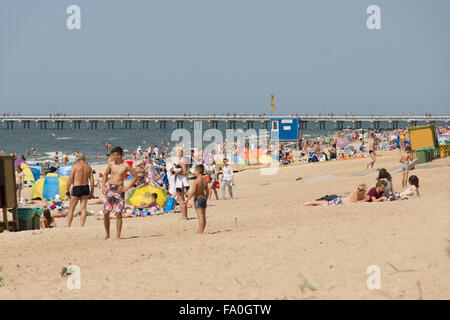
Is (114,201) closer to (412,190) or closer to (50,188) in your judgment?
(412,190)

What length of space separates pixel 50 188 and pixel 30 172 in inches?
214

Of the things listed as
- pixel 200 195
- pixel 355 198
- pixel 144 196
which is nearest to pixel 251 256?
pixel 200 195

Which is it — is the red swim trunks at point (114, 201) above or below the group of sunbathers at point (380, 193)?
above

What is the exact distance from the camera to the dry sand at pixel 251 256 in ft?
18.2

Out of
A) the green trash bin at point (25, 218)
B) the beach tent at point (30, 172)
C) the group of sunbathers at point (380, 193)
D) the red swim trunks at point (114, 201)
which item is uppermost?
the red swim trunks at point (114, 201)

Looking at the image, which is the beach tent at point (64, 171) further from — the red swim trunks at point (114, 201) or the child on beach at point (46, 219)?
the red swim trunks at point (114, 201)

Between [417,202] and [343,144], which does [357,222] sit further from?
[343,144]

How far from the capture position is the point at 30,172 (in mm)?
21625

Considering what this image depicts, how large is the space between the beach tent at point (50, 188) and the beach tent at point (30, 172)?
16.1 ft

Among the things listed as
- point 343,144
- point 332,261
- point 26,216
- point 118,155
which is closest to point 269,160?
point 343,144

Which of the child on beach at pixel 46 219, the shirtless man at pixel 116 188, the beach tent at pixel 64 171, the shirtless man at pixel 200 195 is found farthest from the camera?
the beach tent at pixel 64 171

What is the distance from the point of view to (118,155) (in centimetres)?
840

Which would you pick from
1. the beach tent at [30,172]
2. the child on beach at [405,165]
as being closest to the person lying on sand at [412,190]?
the child on beach at [405,165]

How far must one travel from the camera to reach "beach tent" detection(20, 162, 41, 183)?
70.3 ft
